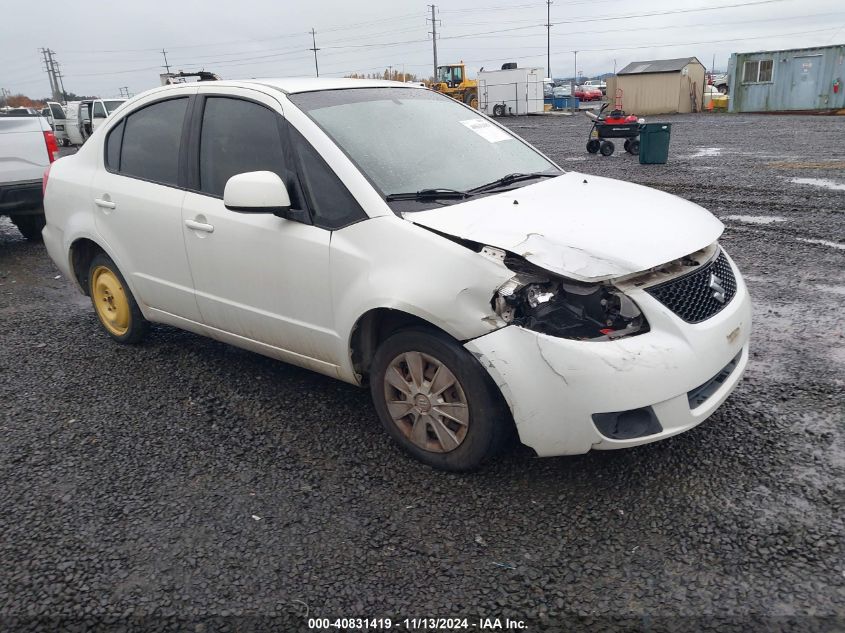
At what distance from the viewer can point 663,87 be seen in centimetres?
3528

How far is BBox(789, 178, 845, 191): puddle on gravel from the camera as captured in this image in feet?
34.8

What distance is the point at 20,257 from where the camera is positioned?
8.77 m

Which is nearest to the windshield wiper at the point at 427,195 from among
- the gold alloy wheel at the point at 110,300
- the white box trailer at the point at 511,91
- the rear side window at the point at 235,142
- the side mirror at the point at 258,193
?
the side mirror at the point at 258,193

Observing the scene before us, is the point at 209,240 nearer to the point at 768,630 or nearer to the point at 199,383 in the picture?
the point at 199,383

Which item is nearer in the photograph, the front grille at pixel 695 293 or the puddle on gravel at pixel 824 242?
the front grille at pixel 695 293

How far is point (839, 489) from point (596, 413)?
45.7 inches

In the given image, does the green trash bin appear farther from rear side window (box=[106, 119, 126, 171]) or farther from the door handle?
the door handle

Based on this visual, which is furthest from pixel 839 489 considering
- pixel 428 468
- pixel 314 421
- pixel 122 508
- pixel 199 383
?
pixel 199 383

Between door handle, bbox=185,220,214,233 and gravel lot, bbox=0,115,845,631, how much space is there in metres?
1.03

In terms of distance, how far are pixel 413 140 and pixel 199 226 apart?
4.30ft

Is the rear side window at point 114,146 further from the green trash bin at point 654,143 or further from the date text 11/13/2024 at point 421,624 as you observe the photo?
the green trash bin at point 654,143

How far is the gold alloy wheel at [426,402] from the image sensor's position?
311 centimetres

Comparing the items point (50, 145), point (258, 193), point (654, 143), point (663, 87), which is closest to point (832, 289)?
point (258, 193)

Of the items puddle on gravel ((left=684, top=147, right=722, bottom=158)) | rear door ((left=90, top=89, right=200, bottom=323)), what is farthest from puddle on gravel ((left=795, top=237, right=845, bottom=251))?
puddle on gravel ((left=684, top=147, right=722, bottom=158))
